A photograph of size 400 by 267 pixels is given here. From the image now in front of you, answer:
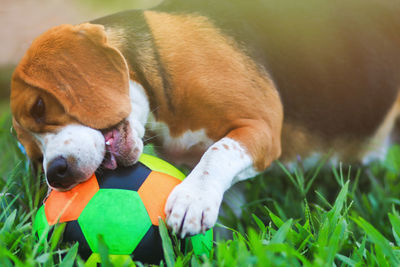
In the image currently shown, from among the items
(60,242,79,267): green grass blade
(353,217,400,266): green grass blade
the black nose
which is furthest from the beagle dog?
(353,217,400,266): green grass blade

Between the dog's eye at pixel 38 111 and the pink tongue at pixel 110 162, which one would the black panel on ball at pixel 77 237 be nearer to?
the pink tongue at pixel 110 162

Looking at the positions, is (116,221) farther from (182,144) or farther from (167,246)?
(182,144)

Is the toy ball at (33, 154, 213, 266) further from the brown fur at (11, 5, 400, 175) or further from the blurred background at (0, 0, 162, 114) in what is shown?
the blurred background at (0, 0, 162, 114)

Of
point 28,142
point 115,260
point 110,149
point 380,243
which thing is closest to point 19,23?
point 28,142

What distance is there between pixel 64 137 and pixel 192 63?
0.68 metres

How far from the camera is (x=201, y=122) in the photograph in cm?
212

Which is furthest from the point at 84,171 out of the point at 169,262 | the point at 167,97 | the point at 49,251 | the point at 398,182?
the point at 398,182

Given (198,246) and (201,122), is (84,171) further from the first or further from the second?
(201,122)

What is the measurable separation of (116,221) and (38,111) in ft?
1.97

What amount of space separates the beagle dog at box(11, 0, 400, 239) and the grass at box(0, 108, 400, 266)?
0.18 meters

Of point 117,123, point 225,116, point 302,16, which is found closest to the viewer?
point 117,123

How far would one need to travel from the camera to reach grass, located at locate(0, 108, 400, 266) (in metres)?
1.47

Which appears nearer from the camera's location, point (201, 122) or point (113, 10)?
point (201, 122)

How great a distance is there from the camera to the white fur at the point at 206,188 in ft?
5.25
